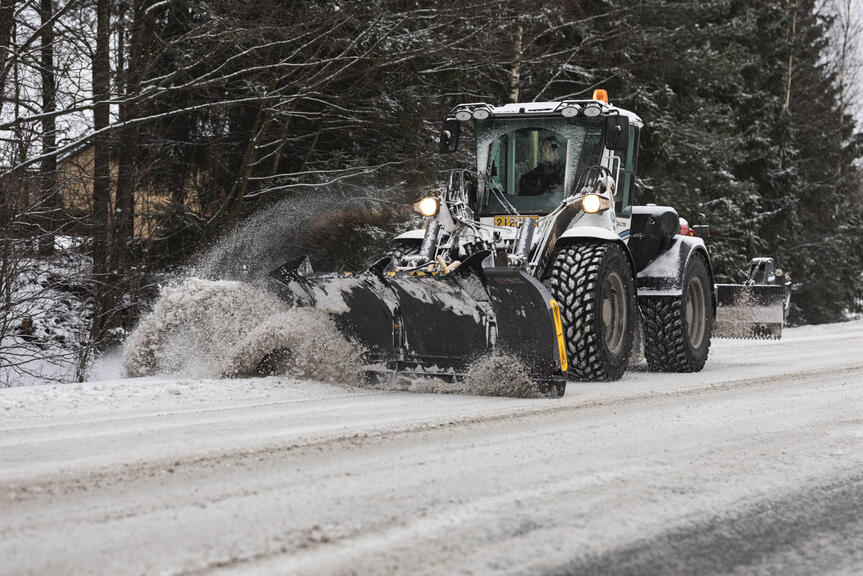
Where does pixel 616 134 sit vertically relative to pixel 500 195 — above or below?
above

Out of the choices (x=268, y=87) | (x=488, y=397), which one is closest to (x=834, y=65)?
(x=268, y=87)

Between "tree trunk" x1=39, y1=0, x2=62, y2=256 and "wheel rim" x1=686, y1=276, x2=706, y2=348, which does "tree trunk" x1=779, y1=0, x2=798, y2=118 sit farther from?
"tree trunk" x1=39, y1=0, x2=62, y2=256

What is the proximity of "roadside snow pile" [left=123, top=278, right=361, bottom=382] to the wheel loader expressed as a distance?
18cm

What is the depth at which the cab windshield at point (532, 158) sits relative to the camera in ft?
25.9

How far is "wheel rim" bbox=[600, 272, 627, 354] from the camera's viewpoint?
7.61 meters

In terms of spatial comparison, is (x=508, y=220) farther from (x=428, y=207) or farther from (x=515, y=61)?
(x=515, y=61)

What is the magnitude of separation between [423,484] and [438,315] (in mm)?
3355

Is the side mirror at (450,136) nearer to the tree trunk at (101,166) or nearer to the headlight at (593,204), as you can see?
the headlight at (593,204)

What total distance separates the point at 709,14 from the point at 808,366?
524 inches

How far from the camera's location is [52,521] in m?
2.91

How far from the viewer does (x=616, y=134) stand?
25.1ft

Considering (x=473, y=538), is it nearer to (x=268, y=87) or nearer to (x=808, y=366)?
(x=808, y=366)

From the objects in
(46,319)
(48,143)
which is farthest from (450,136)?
(48,143)

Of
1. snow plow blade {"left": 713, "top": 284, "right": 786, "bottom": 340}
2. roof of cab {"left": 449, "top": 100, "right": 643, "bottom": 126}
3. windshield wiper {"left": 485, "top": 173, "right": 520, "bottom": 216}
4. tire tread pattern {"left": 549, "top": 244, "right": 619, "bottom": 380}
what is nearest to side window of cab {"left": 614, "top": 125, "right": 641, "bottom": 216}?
roof of cab {"left": 449, "top": 100, "right": 643, "bottom": 126}
